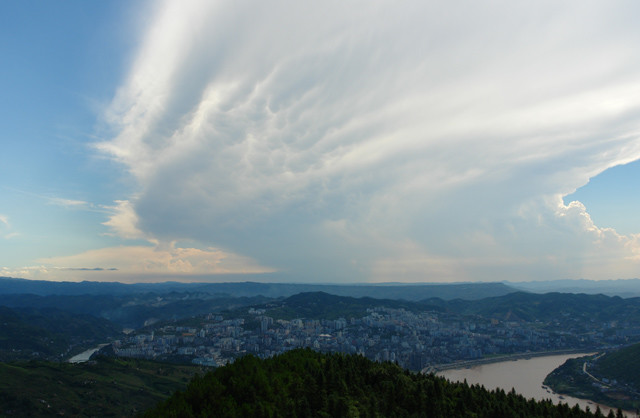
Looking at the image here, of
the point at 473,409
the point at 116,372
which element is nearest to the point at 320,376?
the point at 473,409

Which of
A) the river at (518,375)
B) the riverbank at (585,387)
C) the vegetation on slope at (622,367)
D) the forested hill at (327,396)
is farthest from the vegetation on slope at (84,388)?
the vegetation on slope at (622,367)

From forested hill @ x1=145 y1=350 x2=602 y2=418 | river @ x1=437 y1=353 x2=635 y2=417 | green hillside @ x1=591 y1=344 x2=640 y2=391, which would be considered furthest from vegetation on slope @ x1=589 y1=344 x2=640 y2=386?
forested hill @ x1=145 y1=350 x2=602 y2=418

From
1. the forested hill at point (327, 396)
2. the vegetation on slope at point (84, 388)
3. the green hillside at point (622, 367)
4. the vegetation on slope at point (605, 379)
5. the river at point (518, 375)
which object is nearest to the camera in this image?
the forested hill at point (327, 396)

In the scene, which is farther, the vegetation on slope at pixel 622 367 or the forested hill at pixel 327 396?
the vegetation on slope at pixel 622 367

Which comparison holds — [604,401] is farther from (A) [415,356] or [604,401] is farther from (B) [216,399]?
(B) [216,399]

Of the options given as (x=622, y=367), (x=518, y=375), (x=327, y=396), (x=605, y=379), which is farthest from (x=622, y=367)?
(x=327, y=396)

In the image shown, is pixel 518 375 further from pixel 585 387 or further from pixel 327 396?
pixel 327 396

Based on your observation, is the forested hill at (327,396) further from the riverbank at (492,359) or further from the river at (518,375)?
the riverbank at (492,359)
